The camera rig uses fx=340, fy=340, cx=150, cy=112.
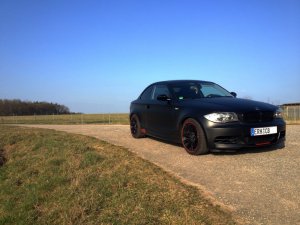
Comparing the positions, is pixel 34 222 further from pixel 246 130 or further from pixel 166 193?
pixel 246 130

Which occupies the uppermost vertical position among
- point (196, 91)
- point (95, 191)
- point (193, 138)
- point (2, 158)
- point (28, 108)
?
point (28, 108)

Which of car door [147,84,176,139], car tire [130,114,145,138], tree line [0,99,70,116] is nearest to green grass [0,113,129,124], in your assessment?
car tire [130,114,145,138]

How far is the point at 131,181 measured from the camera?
518 centimetres

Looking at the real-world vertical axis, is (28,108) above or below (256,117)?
above

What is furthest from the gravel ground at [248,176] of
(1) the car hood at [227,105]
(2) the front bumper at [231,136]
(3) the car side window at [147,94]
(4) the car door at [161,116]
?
(3) the car side window at [147,94]

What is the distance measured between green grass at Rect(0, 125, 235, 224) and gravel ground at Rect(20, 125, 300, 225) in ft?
0.85

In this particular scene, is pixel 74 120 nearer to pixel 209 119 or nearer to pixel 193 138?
pixel 193 138

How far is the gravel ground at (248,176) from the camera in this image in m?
3.65

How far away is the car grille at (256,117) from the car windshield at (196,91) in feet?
4.55

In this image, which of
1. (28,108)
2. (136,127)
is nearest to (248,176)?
(136,127)

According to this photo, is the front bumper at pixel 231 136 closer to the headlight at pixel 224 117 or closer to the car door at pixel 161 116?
the headlight at pixel 224 117

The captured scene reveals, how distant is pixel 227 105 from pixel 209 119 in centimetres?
45

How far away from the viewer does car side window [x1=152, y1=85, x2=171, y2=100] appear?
741 cm

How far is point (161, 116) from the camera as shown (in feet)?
23.9
